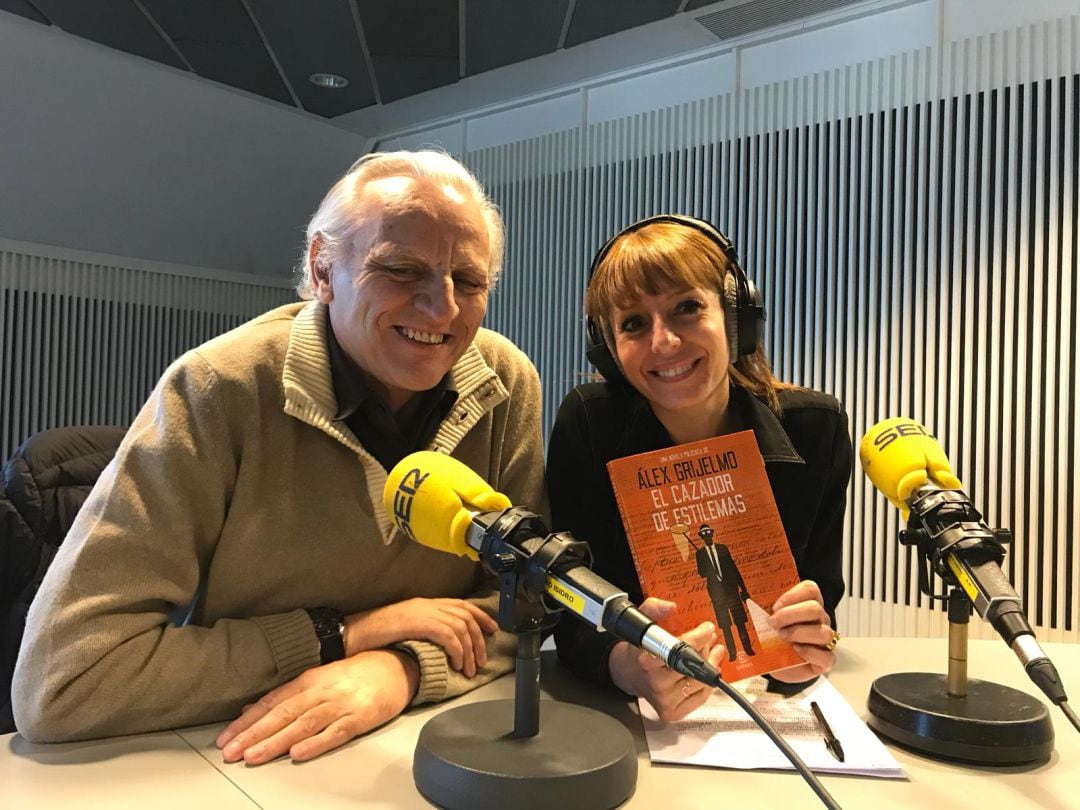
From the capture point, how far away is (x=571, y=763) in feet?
2.86

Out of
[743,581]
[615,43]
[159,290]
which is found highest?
[615,43]

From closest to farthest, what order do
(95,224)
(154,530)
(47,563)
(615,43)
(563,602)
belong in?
(563,602) → (154,530) → (47,563) → (615,43) → (95,224)

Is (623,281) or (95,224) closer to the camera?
Answer: (623,281)

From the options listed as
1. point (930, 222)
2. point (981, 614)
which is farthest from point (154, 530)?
point (930, 222)

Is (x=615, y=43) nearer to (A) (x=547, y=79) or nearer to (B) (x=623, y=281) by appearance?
(A) (x=547, y=79)

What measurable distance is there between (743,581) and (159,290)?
14.4 feet

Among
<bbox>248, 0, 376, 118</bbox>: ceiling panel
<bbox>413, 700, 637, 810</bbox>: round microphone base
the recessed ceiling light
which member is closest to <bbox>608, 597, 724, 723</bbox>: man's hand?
<bbox>413, 700, 637, 810</bbox>: round microphone base

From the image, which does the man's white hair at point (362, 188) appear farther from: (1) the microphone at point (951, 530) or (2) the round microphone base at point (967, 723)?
(2) the round microphone base at point (967, 723)

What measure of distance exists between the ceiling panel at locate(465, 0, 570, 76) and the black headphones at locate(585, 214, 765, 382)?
A: 260 centimetres

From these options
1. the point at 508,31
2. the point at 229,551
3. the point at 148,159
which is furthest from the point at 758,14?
the point at 229,551

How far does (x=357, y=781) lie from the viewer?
93 centimetres

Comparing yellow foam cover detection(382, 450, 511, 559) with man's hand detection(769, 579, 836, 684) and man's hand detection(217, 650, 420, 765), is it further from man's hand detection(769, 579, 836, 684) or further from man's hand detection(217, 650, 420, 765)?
man's hand detection(769, 579, 836, 684)

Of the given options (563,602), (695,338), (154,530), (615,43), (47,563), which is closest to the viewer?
(563,602)

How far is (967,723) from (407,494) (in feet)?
2.42
